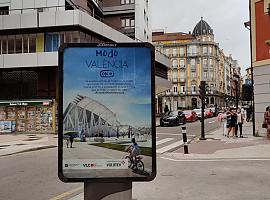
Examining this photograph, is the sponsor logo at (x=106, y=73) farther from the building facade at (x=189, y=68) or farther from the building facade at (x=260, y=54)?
the building facade at (x=189, y=68)

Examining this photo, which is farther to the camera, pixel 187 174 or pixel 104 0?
pixel 104 0

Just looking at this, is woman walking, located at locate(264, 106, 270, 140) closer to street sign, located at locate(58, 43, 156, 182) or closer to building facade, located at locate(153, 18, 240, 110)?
street sign, located at locate(58, 43, 156, 182)

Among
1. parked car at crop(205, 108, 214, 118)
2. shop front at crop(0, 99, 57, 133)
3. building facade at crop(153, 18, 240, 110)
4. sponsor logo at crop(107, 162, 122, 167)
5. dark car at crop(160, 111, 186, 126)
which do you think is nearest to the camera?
sponsor logo at crop(107, 162, 122, 167)

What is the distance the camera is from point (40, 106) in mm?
29766

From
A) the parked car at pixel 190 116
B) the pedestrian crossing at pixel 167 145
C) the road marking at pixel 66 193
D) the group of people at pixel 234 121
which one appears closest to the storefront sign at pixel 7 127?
the pedestrian crossing at pixel 167 145

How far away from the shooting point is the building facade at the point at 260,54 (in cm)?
2019

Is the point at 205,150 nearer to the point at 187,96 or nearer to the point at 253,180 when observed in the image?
the point at 253,180

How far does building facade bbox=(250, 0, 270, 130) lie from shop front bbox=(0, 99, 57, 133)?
15491 millimetres

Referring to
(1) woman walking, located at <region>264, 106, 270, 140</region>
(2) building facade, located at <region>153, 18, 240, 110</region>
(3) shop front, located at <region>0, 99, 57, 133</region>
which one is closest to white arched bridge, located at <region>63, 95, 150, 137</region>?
(1) woman walking, located at <region>264, 106, 270, 140</region>

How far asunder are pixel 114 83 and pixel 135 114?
450mm

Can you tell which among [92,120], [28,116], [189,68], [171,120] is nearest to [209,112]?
[171,120]

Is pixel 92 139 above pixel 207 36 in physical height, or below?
below

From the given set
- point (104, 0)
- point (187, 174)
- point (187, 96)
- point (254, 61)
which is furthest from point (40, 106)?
point (187, 96)

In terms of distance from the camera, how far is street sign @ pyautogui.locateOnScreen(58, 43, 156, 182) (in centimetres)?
456
